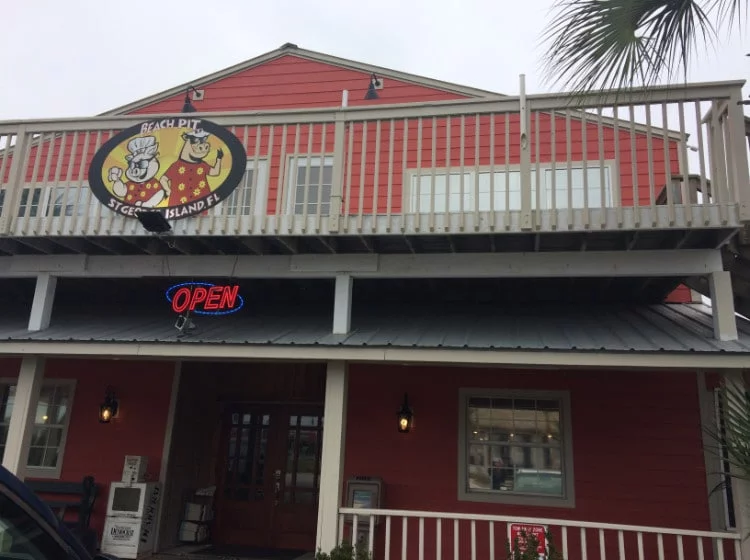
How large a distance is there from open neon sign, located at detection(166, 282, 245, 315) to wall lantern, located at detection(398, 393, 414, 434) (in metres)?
2.66

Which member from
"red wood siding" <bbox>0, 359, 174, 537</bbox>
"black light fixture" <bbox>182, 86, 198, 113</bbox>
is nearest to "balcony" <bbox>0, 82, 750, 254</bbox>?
"red wood siding" <bbox>0, 359, 174, 537</bbox>

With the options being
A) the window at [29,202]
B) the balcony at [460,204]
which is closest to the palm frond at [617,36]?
the balcony at [460,204]

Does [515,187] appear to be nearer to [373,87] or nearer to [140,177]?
[373,87]

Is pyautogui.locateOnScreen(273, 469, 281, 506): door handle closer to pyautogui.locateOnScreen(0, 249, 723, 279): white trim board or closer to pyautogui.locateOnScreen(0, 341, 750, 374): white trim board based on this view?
pyautogui.locateOnScreen(0, 341, 750, 374): white trim board

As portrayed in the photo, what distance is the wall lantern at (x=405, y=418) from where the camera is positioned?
7.89 m

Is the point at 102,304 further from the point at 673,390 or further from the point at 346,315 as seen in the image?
the point at 673,390

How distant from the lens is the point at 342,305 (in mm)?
6785

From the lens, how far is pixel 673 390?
24.5ft

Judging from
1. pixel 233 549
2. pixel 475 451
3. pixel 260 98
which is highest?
pixel 260 98

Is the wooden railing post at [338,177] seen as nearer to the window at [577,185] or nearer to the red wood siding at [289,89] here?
the window at [577,185]

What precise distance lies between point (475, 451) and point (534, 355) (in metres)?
2.65

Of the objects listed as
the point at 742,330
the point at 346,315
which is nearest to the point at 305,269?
the point at 346,315

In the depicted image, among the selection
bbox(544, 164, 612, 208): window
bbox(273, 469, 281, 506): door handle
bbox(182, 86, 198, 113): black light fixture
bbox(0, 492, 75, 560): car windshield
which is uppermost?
bbox(182, 86, 198, 113): black light fixture

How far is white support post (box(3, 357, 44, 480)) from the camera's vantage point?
6744 millimetres
